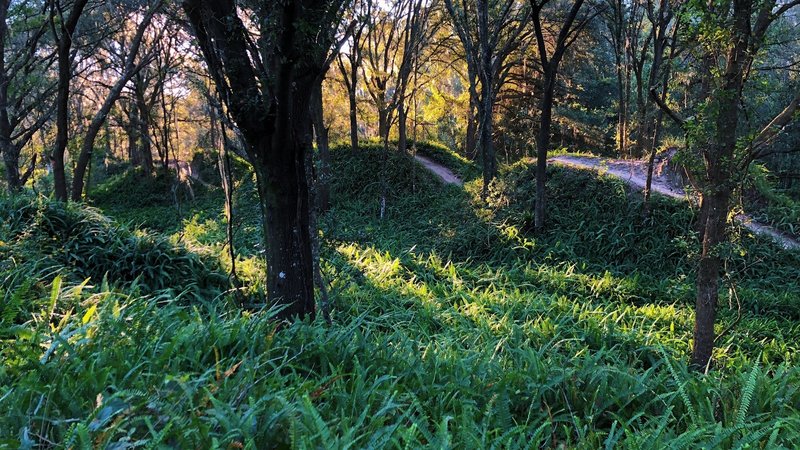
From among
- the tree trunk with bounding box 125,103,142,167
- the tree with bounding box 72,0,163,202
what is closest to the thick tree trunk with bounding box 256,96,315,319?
the tree with bounding box 72,0,163,202

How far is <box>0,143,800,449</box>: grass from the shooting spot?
1.65 metres

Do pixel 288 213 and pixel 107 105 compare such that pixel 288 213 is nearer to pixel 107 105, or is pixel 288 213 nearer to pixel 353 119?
pixel 107 105

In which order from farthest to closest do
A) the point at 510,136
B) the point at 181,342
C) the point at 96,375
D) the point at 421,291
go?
the point at 510,136, the point at 421,291, the point at 181,342, the point at 96,375

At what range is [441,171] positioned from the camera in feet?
53.6

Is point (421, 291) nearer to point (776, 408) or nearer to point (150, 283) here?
point (150, 283)

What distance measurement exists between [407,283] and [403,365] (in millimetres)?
4365

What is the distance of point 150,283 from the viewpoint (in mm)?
5469

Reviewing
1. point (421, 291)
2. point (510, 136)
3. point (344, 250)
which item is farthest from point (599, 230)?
point (510, 136)

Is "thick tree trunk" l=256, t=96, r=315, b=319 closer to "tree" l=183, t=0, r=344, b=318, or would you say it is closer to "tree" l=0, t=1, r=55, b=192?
"tree" l=183, t=0, r=344, b=318

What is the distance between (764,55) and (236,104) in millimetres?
4329

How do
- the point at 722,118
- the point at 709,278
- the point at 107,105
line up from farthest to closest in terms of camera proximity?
1. the point at 107,105
2. the point at 709,278
3. the point at 722,118

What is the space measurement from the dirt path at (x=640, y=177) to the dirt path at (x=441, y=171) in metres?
4.06

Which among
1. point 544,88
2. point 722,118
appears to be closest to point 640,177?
point 544,88

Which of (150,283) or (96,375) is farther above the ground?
(96,375)
